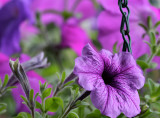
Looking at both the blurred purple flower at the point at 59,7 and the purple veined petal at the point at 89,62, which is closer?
the purple veined petal at the point at 89,62

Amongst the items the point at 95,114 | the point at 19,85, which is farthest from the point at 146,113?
the point at 19,85

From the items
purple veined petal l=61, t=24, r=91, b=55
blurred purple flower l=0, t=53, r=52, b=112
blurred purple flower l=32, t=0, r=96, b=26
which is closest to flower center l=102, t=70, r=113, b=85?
blurred purple flower l=0, t=53, r=52, b=112

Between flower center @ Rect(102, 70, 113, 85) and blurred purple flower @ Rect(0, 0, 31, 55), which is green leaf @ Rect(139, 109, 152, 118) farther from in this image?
blurred purple flower @ Rect(0, 0, 31, 55)

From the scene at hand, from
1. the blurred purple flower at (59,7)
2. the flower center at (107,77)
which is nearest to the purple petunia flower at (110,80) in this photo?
the flower center at (107,77)

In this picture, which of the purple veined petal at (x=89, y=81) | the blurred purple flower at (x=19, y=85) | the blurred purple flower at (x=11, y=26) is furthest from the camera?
the blurred purple flower at (x=11, y=26)

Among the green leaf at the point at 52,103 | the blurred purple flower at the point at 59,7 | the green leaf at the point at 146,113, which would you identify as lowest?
the green leaf at the point at 146,113

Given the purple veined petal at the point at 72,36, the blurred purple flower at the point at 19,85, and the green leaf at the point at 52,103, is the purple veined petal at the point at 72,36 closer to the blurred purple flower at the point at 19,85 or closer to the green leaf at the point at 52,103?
the blurred purple flower at the point at 19,85
